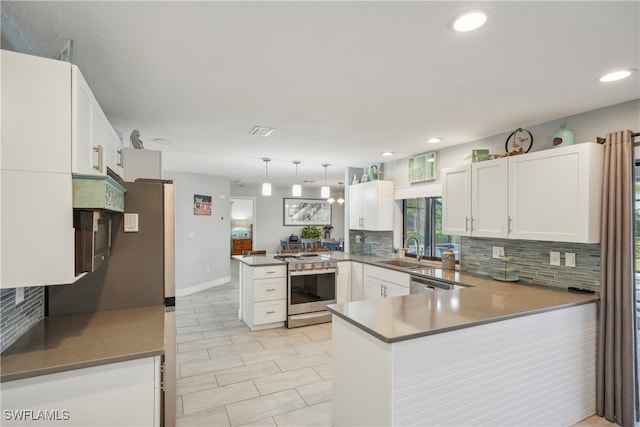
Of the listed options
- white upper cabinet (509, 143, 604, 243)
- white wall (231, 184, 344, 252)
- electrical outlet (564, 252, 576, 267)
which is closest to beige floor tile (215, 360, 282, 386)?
white upper cabinet (509, 143, 604, 243)

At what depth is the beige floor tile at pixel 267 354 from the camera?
3.28 metres

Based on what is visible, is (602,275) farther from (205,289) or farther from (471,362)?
(205,289)

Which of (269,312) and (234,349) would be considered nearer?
(234,349)

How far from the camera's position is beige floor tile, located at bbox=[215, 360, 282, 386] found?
113 inches

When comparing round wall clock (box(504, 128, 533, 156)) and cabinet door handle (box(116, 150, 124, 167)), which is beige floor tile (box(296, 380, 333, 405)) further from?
round wall clock (box(504, 128, 533, 156))

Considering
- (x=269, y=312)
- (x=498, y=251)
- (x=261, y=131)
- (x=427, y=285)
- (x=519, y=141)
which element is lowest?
(x=269, y=312)

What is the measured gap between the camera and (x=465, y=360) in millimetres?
1750

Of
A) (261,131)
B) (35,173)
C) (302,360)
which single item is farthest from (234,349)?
(35,173)

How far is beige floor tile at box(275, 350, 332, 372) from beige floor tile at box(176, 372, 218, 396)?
649 millimetres

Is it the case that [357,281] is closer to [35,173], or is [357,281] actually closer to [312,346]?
[312,346]

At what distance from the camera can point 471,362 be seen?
5.80ft

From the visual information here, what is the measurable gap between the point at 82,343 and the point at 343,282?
3454 mm

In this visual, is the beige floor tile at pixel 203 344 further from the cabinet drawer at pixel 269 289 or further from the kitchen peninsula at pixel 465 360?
the kitchen peninsula at pixel 465 360

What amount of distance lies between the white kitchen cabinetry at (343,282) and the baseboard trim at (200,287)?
3.22 meters
